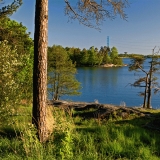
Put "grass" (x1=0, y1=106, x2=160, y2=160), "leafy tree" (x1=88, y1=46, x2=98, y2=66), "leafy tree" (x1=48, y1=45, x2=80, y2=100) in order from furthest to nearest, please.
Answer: "leafy tree" (x1=88, y1=46, x2=98, y2=66), "leafy tree" (x1=48, y1=45, x2=80, y2=100), "grass" (x1=0, y1=106, x2=160, y2=160)

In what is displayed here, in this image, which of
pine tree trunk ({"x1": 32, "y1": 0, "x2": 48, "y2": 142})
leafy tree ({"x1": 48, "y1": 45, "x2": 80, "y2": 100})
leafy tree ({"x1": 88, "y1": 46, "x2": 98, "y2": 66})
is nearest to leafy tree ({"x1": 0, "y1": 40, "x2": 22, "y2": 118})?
pine tree trunk ({"x1": 32, "y1": 0, "x2": 48, "y2": 142})

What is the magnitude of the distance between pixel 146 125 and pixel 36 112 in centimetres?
341

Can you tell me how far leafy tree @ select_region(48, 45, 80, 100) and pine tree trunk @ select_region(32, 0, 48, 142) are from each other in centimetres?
2781

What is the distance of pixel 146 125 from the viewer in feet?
22.4

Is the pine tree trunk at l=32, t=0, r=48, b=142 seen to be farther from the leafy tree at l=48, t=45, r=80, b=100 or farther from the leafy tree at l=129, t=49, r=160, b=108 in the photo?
the leafy tree at l=48, t=45, r=80, b=100

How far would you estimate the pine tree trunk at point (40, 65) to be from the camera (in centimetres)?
498

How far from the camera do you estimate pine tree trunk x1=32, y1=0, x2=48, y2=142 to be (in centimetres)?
498

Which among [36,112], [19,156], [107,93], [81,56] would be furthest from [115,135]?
[81,56]

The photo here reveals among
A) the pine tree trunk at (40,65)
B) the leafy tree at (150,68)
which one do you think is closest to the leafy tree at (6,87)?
the pine tree trunk at (40,65)

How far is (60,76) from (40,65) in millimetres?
29927

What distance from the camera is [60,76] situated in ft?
115

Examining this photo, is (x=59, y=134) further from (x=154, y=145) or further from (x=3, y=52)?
(x=3, y=52)

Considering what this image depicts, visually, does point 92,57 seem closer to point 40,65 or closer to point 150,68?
point 150,68

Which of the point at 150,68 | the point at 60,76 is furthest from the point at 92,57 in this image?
the point at 150,68
